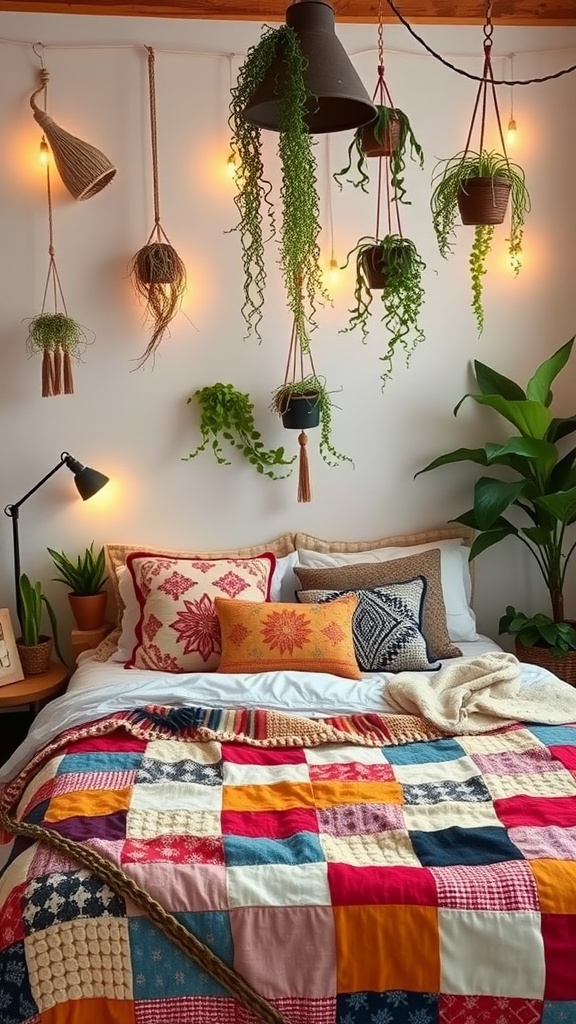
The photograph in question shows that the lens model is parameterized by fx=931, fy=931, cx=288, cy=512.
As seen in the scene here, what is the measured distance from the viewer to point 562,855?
2004 mm

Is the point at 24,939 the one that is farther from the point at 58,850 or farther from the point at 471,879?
the point at 471,879

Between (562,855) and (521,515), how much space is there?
6.74ft

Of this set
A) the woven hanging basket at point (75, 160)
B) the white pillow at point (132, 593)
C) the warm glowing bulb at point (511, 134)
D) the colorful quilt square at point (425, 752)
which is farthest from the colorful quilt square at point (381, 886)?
the warm glowing bulb at point (511, 134)

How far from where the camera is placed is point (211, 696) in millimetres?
2920

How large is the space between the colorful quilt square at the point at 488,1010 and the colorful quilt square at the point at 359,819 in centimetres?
39

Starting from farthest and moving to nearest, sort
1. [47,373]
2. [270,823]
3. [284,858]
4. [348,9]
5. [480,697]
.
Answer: [348,9] < [47,373] < [480,697] < [270,823] < [284,858]

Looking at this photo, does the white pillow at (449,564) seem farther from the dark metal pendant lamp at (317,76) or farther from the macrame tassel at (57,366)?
the dark metal pendant lamp at (317,76)

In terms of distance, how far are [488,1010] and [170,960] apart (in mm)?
637

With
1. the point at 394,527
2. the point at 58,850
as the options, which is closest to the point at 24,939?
the point at 58,850

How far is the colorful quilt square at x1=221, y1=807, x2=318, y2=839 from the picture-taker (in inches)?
83.7

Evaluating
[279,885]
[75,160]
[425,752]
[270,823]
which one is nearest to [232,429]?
[75,160]

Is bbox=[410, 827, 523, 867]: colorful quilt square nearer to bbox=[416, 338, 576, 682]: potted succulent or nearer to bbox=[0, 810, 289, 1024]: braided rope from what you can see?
bbox=[0, 810, 289, 1024]: braided rope

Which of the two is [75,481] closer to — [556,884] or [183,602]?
[183,602]

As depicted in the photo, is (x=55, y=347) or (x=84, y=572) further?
(x=84, y=572)
